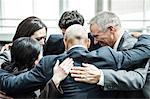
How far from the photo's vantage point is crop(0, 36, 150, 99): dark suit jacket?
192 centimetres

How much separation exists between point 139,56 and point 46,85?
60cm

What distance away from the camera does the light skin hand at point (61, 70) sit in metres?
1.89

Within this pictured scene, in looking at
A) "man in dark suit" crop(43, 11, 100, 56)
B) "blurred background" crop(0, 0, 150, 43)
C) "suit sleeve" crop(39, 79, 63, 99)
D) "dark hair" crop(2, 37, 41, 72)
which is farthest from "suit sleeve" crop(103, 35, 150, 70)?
"blurred background" crop(0, 0, 150, 43)

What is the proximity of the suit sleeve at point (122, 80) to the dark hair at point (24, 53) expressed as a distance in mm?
498

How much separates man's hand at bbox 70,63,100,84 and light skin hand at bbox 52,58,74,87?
1.4 inches

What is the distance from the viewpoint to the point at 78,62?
1.94 m

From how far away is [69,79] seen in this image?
1928 mm

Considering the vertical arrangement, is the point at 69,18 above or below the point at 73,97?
above

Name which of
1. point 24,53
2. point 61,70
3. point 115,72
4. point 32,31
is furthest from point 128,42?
point 32,31

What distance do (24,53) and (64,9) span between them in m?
2.44

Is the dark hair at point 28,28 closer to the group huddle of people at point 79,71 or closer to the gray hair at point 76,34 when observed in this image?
the group huddle of people at point 79,71

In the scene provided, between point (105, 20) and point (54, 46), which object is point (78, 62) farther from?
point (54, 46)

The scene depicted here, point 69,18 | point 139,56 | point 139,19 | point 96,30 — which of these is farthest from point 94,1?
point 139,56

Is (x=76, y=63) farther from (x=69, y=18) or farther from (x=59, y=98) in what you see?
(x=69, y=18)
